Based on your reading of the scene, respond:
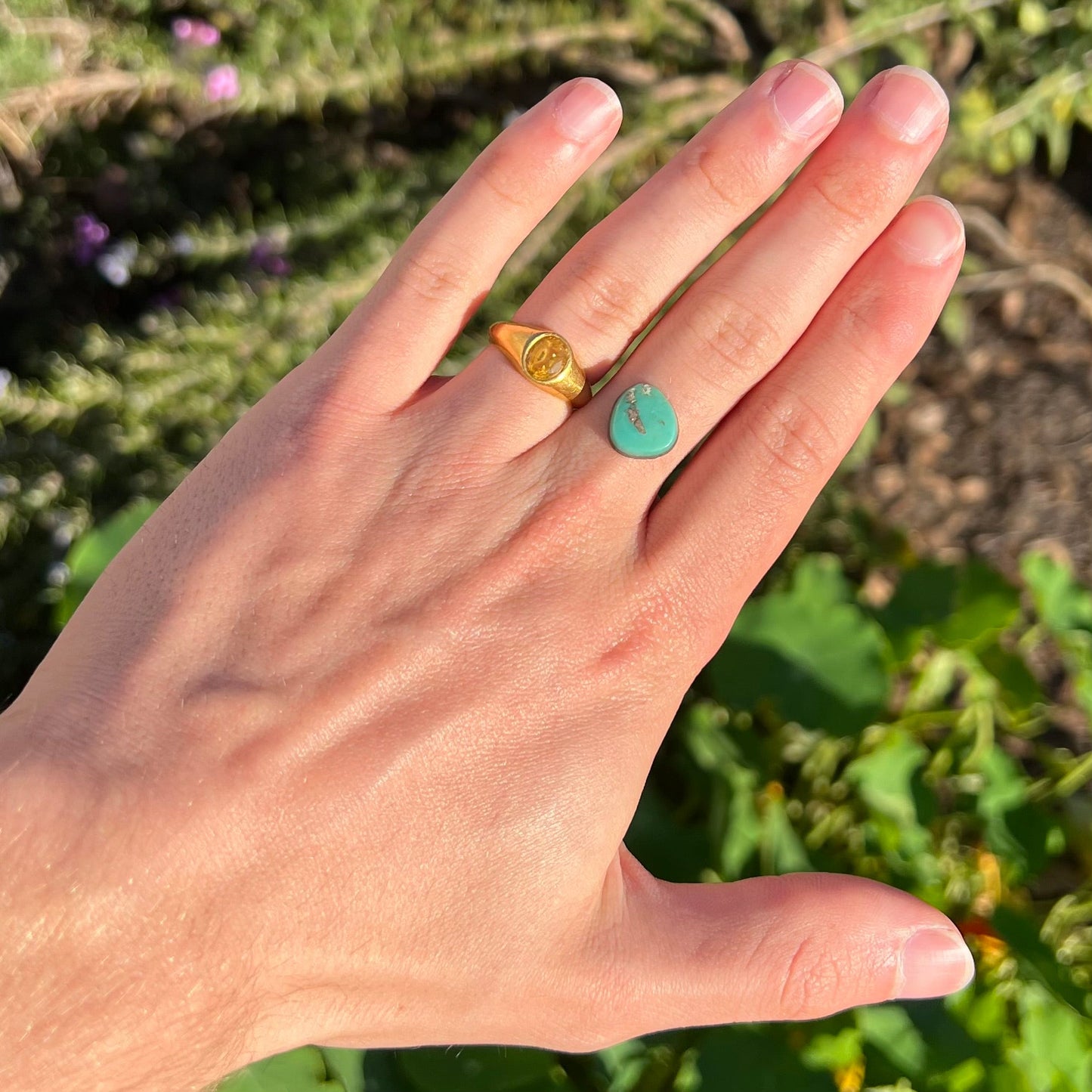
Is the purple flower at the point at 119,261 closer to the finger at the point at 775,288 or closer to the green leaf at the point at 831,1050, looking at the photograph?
the finger at the point at 775,288

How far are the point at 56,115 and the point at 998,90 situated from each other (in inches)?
91.6

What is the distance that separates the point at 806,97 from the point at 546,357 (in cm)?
58

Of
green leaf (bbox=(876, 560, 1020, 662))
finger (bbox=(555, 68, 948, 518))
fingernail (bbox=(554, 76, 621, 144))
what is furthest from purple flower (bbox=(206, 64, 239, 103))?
green leaf (bbox=(876, 560, 1020, 662))

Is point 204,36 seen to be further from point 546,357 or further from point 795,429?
point 795,429

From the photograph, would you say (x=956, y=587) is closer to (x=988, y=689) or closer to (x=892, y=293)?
(x=988, y=689)

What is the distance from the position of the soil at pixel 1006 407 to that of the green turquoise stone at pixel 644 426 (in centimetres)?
157

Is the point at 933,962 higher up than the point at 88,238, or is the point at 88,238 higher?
the point at 88,238

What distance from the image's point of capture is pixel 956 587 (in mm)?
2328

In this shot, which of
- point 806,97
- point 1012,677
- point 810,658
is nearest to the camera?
point 806,97

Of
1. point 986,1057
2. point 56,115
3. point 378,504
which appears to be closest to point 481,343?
point 378,504

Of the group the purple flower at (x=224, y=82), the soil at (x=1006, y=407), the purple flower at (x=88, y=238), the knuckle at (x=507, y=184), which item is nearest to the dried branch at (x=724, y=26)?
the soil at (x=1006, y=407)

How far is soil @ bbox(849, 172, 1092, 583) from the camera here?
297cm

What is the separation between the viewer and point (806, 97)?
1.60 meters

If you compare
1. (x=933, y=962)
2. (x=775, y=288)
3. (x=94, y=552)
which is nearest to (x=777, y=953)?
(x=933, y=962)
